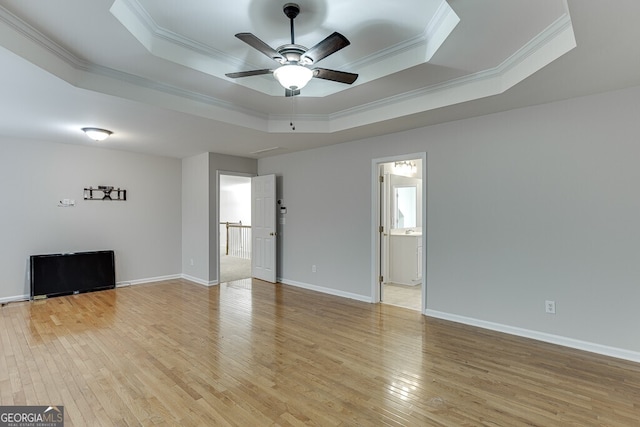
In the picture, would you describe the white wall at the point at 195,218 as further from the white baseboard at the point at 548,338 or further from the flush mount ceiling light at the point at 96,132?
the white baseboard at the point at 548,338

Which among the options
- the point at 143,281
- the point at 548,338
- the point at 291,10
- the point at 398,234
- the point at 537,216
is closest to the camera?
the point at 291,10

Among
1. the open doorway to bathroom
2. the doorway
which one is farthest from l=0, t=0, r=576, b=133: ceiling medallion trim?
the open doorway to bathroom

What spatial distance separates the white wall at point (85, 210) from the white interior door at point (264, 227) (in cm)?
166

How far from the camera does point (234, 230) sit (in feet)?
31.9

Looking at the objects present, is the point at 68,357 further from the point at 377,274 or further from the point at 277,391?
the point at 377,274

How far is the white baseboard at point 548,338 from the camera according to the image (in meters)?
2.88

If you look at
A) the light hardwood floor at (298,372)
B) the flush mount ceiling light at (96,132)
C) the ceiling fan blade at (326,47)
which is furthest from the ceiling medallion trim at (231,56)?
the light hardwood floor at (298,372)

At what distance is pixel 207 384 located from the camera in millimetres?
2451

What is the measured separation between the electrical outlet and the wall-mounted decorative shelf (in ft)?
21.8

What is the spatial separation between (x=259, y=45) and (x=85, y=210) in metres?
5.04

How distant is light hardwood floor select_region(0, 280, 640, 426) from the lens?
211cm

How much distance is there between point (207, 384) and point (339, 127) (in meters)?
3.35

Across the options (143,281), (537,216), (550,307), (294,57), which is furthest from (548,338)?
(143,281)

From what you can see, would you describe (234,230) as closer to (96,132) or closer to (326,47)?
(96,132)
